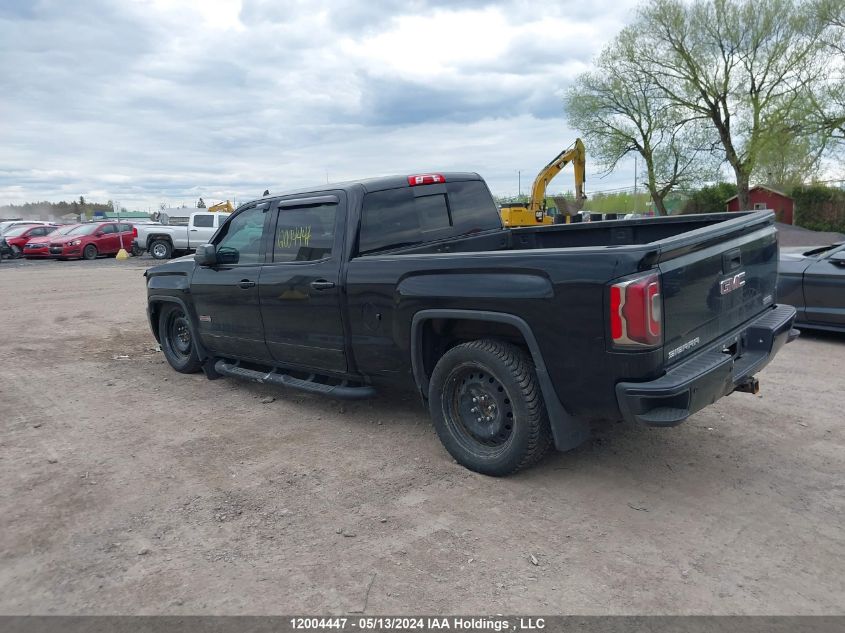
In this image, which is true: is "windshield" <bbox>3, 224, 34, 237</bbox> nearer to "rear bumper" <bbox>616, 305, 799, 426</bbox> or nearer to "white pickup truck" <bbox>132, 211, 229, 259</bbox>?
"white pickup truck" <bbox>132, 211, 229, 259</bbox>

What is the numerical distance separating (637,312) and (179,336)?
17.8 feet

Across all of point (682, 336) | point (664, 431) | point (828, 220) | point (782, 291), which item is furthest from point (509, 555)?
point (828, 220)

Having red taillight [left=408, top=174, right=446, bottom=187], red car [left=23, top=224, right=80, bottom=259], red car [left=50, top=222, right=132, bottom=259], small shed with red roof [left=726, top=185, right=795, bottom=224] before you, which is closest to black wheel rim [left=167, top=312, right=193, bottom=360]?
red taillight [left=408, top=174, right=446, bottom=187]

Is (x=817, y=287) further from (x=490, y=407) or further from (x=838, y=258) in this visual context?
(x=490, y=407)

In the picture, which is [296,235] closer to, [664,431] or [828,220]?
[664,431]

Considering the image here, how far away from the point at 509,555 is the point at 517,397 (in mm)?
925

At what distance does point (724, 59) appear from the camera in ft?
114

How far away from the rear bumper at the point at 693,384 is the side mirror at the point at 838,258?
417 centimetres

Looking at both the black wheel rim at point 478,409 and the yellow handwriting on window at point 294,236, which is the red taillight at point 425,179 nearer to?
the yellow handwriting on window at point 294,236

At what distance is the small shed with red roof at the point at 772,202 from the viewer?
36.5 metres

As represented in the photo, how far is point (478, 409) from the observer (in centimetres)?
420

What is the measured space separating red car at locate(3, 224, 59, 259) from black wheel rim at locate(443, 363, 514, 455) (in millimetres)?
31039

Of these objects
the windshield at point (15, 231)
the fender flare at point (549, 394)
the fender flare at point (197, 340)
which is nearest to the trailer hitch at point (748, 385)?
the fender flare at point (549, 394)

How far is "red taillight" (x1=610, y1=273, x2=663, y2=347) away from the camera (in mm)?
3273
